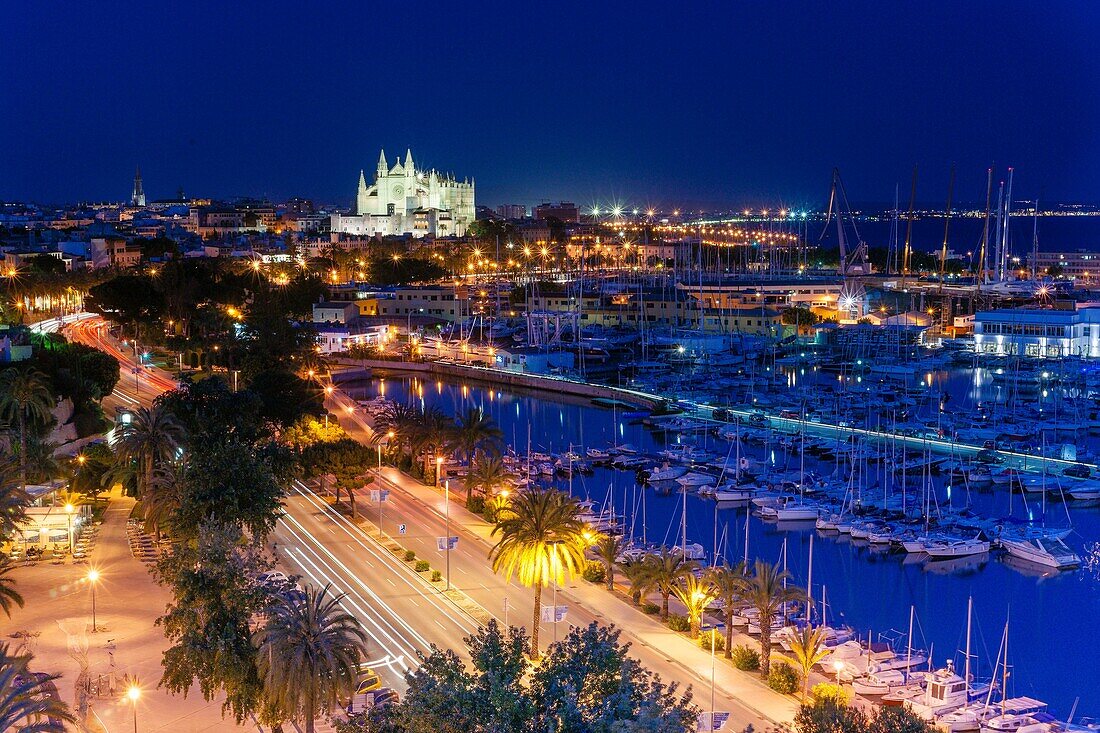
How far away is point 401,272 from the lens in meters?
75.2

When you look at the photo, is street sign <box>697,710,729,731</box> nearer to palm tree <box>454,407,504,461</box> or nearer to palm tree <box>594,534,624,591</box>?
palm tree <box>594,534,624,591</box>

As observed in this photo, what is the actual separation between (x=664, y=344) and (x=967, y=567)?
30044 mm

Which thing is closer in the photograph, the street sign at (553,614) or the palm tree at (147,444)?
the street sign at (553,614)

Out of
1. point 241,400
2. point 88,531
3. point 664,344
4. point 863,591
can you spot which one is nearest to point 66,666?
point 88,531

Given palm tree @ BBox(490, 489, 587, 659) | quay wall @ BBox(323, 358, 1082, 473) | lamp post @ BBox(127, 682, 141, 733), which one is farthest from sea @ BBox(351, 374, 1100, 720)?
lamp post @ BBox(127, 682, 141, 733)

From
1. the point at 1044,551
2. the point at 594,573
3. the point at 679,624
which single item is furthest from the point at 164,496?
the point at 1044,551

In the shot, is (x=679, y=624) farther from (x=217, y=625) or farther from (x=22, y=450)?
(x=22, y=450)

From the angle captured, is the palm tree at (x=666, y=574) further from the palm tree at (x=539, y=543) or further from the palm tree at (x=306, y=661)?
the palm tree at (x=306, y=661)

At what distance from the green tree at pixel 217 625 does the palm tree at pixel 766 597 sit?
7030 mm

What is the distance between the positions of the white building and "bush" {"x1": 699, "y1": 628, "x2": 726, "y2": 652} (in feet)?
111

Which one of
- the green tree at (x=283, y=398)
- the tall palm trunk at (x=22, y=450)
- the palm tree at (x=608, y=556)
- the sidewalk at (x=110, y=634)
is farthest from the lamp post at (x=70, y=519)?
the palm tree at (x=608, y=556)

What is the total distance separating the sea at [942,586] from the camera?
1812 centimetres

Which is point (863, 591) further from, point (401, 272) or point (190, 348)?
point (401, 272)

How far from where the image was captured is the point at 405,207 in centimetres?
11838
